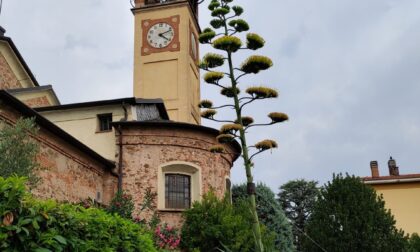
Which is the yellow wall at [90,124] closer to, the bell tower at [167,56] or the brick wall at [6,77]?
the brick wall at [6,77]

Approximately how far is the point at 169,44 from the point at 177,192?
14190 mm

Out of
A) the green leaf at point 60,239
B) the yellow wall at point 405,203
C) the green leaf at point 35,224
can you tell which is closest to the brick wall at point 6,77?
the green leaf at point 60,239

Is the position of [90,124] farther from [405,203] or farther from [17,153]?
[405,203]

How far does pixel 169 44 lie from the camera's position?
29.5m

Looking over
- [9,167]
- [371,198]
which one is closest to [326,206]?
[371,198]

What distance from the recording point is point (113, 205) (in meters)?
13.1

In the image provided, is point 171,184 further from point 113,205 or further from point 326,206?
point 326,206

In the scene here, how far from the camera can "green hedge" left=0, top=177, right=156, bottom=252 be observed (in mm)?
4398

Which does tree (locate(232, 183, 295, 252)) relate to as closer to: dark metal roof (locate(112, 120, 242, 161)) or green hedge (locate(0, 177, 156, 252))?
dark metal roof (locate(112, 120, 242, 161))

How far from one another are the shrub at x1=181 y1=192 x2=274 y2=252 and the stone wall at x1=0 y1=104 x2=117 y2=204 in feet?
10.3

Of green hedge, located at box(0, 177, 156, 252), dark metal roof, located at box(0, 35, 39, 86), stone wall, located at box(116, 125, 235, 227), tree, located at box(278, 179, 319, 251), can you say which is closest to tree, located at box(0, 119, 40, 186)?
green hedge, located at box(0, 177, 156, 252)

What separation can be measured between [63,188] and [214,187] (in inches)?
240

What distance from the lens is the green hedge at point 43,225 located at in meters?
4.40

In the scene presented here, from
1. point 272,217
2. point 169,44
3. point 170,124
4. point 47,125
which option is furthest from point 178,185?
point 169,44
